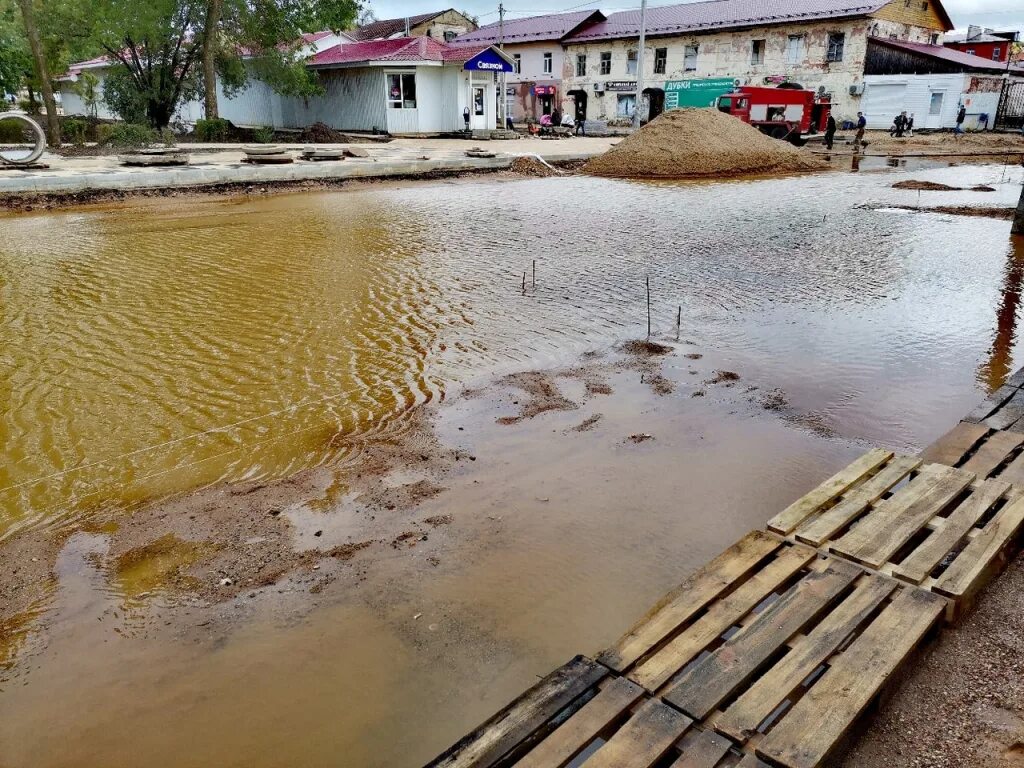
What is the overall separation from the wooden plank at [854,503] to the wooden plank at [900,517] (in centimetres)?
7

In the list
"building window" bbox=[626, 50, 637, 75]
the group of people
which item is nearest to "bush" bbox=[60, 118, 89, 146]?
"building window" bbox=[626, 50, 637, 75]

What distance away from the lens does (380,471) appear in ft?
15.2

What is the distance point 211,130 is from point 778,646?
2968 centimetres

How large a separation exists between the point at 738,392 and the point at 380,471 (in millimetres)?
2879

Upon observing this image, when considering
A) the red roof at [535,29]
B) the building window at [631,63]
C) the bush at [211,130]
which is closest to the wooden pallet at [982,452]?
the bush at [211,130]

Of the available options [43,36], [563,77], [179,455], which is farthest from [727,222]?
[563,77]

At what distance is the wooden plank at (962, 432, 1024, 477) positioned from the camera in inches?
166

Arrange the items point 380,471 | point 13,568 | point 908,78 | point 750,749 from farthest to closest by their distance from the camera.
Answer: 1. point 908,78
2. point 380,471
3. point 13,568
4. point 750,749

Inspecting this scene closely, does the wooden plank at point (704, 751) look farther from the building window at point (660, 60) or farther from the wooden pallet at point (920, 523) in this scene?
the building window at point (660, 60)

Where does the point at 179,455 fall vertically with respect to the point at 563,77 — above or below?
below

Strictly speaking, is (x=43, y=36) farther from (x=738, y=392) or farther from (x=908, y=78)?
(x=908, y=78)

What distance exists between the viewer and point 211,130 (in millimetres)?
27969

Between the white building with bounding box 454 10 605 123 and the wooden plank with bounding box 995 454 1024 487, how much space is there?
43.9 metres

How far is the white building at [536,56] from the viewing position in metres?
45.6
